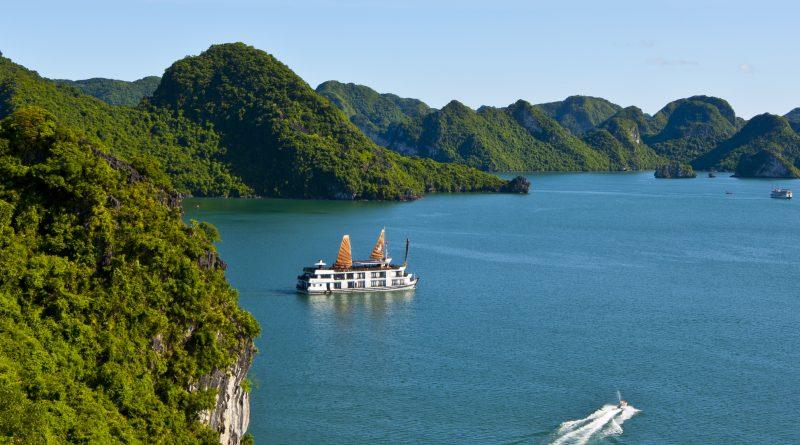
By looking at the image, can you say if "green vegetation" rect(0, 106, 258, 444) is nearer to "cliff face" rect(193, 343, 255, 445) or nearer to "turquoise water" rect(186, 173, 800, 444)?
"cliff face" rect(193, 343, 255, 445)

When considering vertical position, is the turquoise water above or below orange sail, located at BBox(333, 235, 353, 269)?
below

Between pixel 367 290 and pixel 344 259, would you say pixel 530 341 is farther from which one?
pixel 344 259

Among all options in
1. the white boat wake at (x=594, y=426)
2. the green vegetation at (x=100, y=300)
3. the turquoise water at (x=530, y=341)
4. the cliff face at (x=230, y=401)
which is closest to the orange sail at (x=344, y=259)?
the turquoise water at (x=530, y=341)

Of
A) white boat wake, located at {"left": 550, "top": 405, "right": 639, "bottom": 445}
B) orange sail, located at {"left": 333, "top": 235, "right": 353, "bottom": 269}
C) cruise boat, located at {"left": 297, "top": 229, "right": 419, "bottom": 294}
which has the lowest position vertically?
white boat wake, located at {"left": 550, "top": 405, "right": 639, "bottom": 445}

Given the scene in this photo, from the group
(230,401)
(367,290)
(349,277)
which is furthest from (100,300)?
(367,290)

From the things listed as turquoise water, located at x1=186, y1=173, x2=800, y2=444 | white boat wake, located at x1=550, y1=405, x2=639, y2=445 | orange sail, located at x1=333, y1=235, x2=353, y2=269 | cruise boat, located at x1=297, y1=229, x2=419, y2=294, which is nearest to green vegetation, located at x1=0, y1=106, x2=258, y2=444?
turquoise water, located at x1=186, y1=173, x2=800, y2=444
